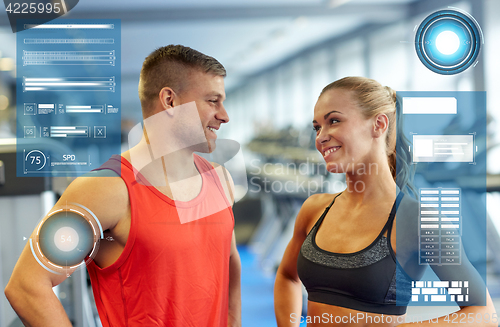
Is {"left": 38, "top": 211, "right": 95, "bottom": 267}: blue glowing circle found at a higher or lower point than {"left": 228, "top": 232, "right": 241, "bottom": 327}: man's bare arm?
higher

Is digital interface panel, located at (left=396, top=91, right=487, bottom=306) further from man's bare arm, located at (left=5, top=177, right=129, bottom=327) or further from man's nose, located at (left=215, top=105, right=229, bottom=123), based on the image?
man's bare arm, located at (left=5, top=177, right=129, bottom=327)

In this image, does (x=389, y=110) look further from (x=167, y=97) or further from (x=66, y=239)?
(x=66, y=239)

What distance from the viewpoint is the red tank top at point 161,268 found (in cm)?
84

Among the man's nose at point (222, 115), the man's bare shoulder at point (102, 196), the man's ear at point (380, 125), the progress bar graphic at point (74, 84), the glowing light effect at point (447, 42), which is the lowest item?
the man's bare shoulder at point (102, 196)

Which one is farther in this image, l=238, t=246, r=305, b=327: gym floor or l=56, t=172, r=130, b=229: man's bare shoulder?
l=238, t=246, r=305, b=327: gym floor

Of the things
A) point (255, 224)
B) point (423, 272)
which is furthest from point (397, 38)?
point (255, 224)

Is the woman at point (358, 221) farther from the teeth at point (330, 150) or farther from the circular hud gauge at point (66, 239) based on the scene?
the circular hud gauge at point (66, 239)

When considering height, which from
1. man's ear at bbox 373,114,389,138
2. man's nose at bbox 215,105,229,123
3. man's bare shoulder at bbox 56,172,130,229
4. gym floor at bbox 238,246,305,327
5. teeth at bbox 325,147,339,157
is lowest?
gym floor at bbox 238,246,305,327

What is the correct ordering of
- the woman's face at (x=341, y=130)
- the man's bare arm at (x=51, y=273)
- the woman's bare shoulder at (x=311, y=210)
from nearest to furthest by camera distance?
the man's bare arm at (x=51, y=273), the woman's face at (x=341, y=130), the woman's bare shoulder at (x=311, y=210)

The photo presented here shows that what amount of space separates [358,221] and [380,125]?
0.22 meters

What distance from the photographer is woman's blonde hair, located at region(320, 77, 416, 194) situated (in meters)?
0.87

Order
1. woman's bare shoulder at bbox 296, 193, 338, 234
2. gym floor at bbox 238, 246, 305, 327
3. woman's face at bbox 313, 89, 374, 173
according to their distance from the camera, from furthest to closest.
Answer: gym floor at bbox 238, 246, 305, 327 < woman's bare shoulder at bbox 296, 193, 338, 234 < woman's face at bbox 313, 89, 374, 173

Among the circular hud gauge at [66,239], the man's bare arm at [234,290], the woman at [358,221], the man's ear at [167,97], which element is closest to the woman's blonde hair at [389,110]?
the woman at [358,221]

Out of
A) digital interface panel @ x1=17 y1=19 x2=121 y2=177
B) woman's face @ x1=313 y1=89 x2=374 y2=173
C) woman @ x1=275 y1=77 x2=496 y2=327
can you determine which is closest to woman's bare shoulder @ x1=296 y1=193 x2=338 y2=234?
woman @ x1=275 y1=77 x2=496 y2=327
